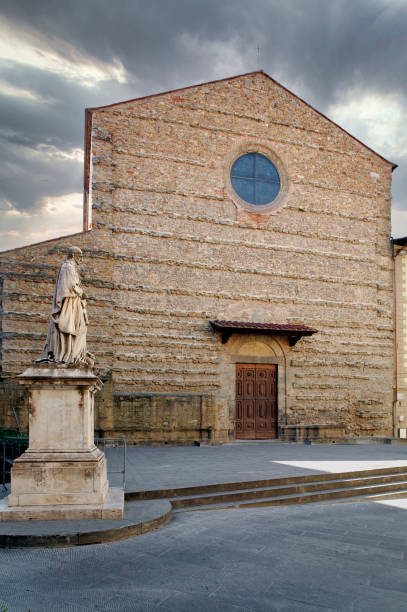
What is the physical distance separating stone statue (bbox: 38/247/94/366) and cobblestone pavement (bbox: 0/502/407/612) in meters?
2.54

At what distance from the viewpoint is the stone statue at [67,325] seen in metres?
7.30

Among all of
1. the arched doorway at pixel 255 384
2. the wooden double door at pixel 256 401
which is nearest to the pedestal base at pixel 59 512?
the arched doorway at pixel 255 384

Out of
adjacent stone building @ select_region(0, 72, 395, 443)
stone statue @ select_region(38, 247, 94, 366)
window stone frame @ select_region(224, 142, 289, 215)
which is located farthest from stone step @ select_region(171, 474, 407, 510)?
window stone frame @ select_region(224, 142, 289, 215)

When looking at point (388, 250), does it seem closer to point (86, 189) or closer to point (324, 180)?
point (324, 180)

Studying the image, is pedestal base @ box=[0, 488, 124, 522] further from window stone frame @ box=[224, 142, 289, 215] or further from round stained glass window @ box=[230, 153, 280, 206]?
round stained glass window @ box=[230, 153, 280, 206]

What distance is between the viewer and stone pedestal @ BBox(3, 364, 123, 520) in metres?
6.74

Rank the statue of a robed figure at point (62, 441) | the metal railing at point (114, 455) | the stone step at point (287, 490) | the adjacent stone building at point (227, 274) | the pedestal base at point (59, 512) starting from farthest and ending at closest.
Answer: the adjacent stone building at point (227, 274) → the metal railing at point (114, 455) → the stone step at point (287, 490) → the statue of a robed figure at point (62, 441) → the pedestal base at point (59, 512)

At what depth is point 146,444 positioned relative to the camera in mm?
15266

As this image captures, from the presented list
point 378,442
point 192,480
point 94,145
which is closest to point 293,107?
point 94,145

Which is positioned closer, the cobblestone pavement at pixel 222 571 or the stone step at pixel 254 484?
the cobblestone pavement at pixel 222 571

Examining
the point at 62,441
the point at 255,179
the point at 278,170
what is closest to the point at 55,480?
the point at 62,441

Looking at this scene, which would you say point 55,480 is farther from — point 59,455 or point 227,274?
point 227,274

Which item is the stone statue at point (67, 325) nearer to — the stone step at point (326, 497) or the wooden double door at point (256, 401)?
the stone step at point (326, 497)

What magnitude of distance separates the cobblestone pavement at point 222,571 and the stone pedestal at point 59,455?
2.95ft
